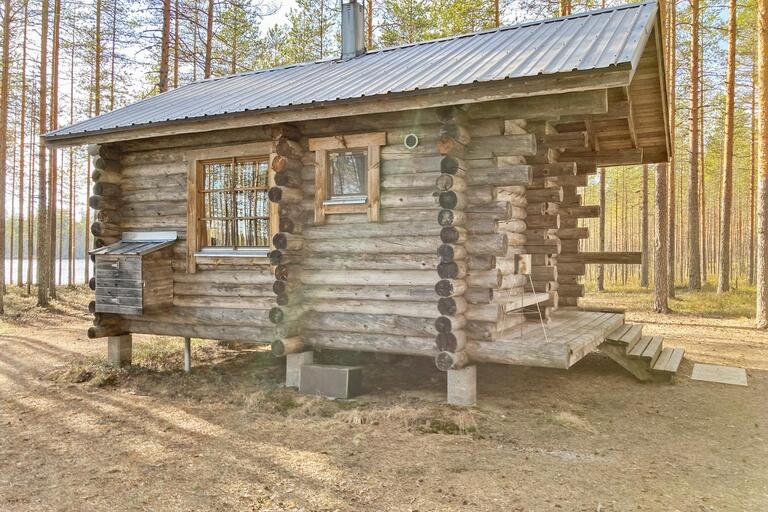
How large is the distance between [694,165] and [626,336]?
11.6m

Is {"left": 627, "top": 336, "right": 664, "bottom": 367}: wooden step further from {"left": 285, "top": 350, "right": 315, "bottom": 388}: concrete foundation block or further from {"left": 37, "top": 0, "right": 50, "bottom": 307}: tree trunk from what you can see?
{"left": 37, "top": 0, "right": 50, "bottom": 307}: tree trunk

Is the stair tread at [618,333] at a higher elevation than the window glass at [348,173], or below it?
below

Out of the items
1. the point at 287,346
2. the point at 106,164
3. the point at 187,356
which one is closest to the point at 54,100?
the point at 106,164

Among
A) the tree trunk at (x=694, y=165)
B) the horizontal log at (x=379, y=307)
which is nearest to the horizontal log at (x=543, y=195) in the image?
the horizontal log at (x=379, y=307)

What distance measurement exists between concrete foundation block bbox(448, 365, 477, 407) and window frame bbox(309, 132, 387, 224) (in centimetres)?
227

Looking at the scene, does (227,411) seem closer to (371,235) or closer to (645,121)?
(371,235)

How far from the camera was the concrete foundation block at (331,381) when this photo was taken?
7.22 meters

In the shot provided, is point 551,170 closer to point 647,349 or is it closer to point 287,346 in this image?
point 647,349

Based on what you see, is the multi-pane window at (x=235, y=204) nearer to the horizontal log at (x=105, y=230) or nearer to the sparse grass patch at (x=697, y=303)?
the horizontal log at (x=105, y=230)

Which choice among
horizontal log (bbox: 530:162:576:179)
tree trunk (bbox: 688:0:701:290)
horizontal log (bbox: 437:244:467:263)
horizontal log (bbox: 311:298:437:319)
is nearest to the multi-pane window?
horizontal log (bbox: 311:298:437:319)

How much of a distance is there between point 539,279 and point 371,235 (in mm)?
3269

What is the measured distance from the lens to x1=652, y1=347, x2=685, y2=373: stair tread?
803 centimetres

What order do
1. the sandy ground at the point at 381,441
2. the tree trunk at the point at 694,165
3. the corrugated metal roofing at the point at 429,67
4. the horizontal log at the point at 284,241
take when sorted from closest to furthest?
1. the sandy ground at the point at 381,441
2. the corrugated metal roofing at the point at 429,67
3. the horizontal log at the point at 284,241
4. the tree trunk at the point at 694,165

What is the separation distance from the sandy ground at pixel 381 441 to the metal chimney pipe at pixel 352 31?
624 cm
